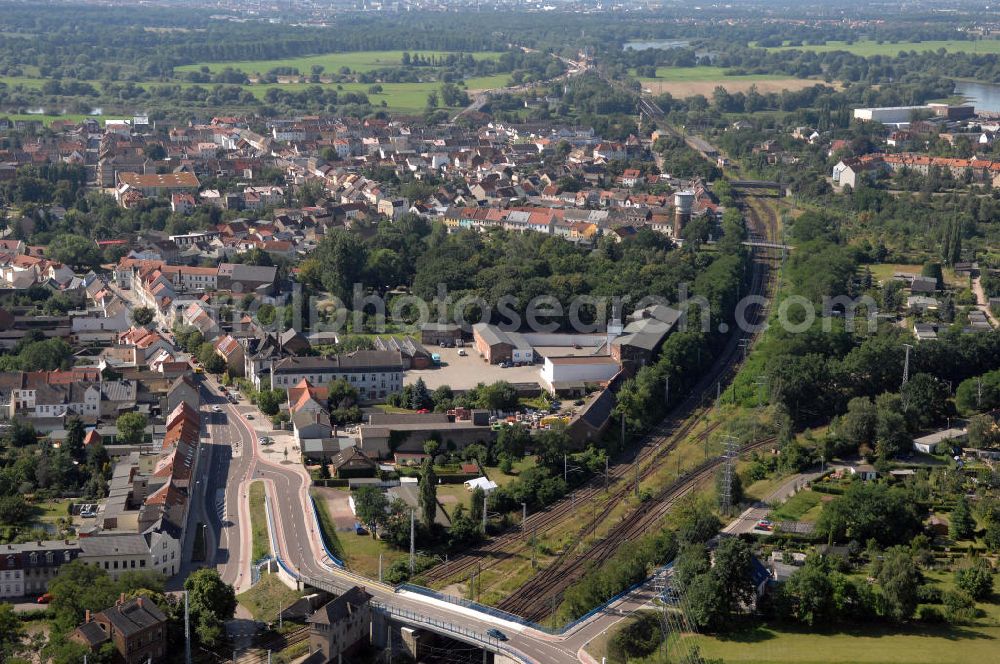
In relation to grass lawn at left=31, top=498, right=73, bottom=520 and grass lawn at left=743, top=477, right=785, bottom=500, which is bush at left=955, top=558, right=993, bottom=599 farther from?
grass lawn at left=31, top=498, right=73, bottom=520

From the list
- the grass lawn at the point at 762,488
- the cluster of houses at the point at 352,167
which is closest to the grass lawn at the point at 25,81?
the cluster of houses at the point at 352,167

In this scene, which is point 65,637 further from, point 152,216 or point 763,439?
point 152,216

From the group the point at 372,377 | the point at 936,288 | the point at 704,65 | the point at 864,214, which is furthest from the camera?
the point at 704,65

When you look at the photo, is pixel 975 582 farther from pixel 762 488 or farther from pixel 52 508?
pixel 52 508

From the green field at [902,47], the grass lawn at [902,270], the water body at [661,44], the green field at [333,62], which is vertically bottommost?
the grass lawn at [902,270]

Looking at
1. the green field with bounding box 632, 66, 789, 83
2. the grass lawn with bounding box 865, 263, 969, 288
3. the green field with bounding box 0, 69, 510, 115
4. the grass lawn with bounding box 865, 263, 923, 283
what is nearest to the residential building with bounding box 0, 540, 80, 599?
the grass lawn with bounding box 865, 263, 969, 288

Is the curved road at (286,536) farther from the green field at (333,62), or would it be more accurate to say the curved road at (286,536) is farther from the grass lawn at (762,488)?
the green field at (333,62)

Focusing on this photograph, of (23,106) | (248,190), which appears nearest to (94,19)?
(23,106)
